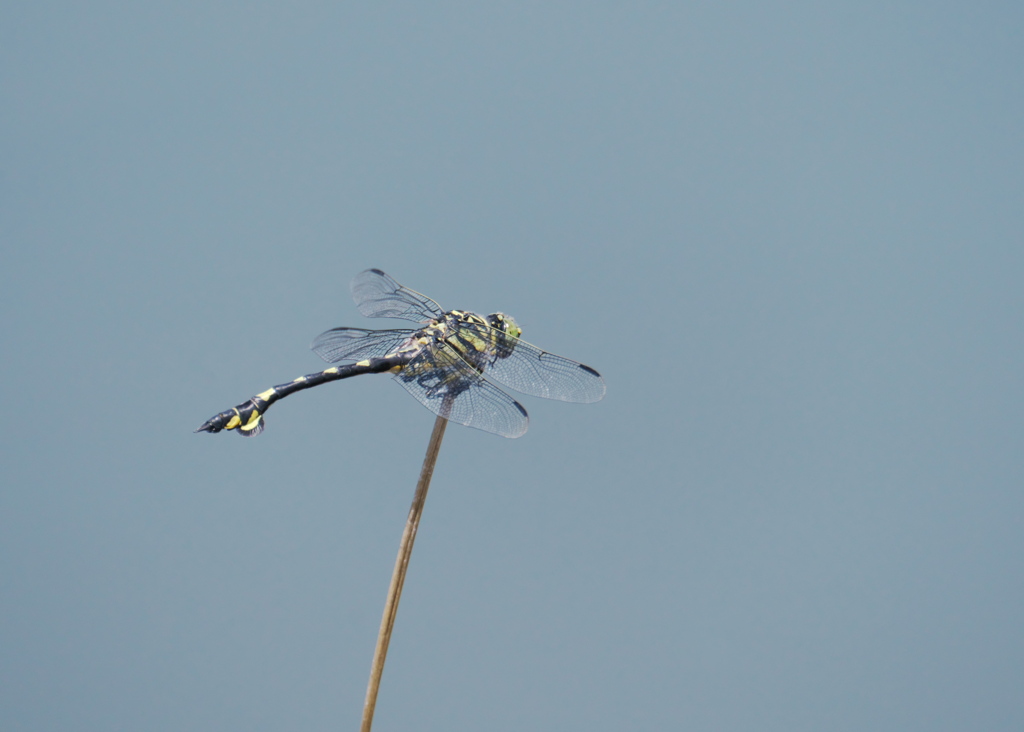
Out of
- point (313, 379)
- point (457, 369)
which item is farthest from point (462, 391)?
point (313, 379)

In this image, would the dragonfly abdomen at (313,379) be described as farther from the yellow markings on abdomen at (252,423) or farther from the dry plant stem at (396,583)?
the dry plant stem at (396,583)

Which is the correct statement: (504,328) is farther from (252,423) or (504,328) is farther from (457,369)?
(252,423)

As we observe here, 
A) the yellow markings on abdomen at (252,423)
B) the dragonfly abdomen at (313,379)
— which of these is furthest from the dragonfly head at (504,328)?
the yellow markings on abdomen at (252,423)

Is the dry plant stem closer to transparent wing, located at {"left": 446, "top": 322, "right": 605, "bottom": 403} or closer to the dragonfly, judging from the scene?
the dragonfly

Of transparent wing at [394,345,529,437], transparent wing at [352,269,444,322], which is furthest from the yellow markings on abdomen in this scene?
transparent wing at [352,269,444,322]

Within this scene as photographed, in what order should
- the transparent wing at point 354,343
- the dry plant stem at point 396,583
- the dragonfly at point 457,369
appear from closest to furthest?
the dry plant stem at point 396,583 → the dragonfly at point 457,369 → the transparent wing at point 354,343

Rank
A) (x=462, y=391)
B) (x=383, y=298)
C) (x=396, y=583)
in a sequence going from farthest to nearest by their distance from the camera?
(x=383, y=298), (x=462, y=391), (x=396, y=583)
